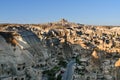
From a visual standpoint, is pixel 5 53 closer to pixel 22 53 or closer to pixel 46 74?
pixel 22 53

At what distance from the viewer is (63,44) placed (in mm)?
101438

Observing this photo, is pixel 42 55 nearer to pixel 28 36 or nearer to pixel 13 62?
pixel 28 36

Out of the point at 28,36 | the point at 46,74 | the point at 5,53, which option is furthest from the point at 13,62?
the point at 28,36

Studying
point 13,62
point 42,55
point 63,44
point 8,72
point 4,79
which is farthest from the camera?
point 63,44

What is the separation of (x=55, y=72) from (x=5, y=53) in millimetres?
11619

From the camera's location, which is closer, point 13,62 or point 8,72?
point 8,72

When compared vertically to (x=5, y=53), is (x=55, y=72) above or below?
below

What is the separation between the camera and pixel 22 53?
64.6 metres

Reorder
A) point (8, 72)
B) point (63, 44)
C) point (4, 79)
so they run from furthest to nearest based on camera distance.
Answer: point (63, 44) < point (8, 72) < point (4, 79)

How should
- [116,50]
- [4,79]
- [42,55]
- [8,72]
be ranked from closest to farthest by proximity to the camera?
[4,79] → [8,72] → [42,55] → [116,50]

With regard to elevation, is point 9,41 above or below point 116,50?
above

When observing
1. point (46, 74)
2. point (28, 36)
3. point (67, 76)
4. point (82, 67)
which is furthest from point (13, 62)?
point (28, 36)

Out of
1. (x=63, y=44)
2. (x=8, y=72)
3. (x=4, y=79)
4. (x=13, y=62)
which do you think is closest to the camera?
(x=4, y=79)

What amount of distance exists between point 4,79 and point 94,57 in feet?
69.8
